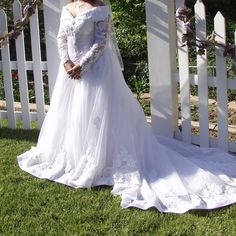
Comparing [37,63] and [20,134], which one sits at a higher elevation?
[37,63]

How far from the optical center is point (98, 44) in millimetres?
4273

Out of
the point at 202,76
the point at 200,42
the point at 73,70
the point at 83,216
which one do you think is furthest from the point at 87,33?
the point at 83,216

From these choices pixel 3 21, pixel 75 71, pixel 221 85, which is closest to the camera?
pixel 75 71

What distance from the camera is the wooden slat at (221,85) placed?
434 cm

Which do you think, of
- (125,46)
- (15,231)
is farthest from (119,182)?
(125,46)

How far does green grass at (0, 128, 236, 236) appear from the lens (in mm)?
3352

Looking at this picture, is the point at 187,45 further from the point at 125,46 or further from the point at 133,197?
the point at 125,46

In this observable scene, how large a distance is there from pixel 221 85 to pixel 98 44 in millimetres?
1232

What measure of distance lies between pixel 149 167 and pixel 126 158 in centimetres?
23

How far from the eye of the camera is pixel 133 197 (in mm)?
3791

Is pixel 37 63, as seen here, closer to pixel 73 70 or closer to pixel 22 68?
pixel 22 68

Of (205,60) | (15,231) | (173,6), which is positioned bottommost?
(15,231)

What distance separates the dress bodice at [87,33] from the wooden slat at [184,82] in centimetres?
78

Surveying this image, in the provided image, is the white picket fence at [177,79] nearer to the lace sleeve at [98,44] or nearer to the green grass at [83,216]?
the lace sleeve at [98,44]
